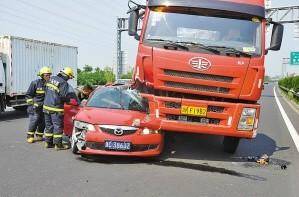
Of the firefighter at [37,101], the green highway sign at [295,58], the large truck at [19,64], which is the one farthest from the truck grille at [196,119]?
the green highway sign at [295,58]

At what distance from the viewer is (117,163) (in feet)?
27.6

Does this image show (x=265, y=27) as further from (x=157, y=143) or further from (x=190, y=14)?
(x=157, y=143)

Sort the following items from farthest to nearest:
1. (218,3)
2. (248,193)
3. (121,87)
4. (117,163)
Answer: (121,87) < (218,3) < (117,163) < (248,193)

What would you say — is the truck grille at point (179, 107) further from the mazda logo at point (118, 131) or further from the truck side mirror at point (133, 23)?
the truck side mirror at point (133, 23)

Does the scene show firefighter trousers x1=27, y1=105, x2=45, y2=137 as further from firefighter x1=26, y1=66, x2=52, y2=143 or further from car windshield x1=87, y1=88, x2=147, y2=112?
car windshield x1=87, y1=88, x2=147, y2=112

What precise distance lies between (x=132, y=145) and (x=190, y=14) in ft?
8.78

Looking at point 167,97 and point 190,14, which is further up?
point 190,14

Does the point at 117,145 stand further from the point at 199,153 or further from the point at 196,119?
the point at 199,153

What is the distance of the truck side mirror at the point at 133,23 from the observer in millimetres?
9508

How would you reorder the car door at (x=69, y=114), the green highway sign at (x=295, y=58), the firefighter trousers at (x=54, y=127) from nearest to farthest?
the firefighter trousers at (x=54, y=127) < the car door at (x=69, y=114) < the green highway sign at (x=295, y=58)

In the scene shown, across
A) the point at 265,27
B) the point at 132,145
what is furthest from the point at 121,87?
the point at 265,27

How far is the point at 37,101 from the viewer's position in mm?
10859

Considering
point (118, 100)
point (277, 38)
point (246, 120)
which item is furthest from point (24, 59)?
point (246, 120)

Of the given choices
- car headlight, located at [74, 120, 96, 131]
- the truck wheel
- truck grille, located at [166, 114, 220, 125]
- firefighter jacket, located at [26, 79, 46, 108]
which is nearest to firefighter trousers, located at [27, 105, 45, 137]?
firefighter jacket, located at [26, 79, 46, 108]
